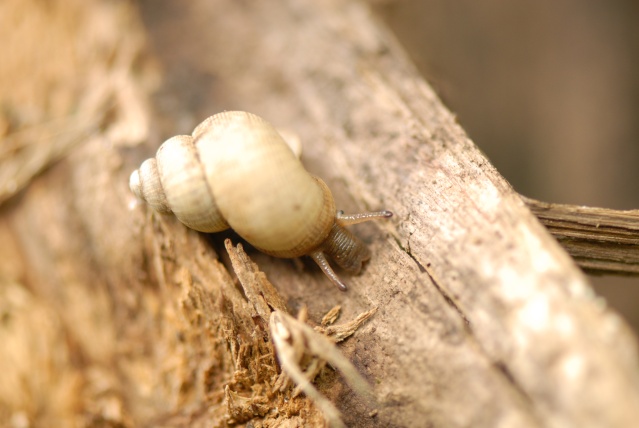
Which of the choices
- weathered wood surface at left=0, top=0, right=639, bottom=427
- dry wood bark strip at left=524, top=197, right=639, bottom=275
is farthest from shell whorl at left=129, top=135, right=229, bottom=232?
dry wood bark strip at left=524, top=197, right=639, bottom=275

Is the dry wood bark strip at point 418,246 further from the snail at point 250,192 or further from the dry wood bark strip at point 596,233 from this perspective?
the dry wood bark strip at point 596,233

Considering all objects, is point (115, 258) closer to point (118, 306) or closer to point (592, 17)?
point (118, 306)

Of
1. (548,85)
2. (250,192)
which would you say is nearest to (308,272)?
(250,192)

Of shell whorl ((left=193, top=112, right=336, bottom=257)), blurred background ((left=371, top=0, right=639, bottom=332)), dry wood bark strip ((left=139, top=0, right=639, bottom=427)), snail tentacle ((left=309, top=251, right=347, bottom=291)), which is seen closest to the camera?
dry wood bark strip ((left=139, top=0, right=639, bottom=427))

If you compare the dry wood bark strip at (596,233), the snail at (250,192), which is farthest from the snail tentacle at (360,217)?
the dry wood bark strip at (596,233)

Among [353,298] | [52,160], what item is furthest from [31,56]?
[353,298]

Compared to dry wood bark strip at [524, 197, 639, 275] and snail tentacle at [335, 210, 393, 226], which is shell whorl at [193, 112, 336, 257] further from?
dry wood bark strip at [524, 197, 639, 275]

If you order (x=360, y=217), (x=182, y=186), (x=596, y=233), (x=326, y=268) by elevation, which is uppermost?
(x=596, y=233)

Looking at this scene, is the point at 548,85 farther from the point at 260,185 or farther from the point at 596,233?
the point at 260,185
